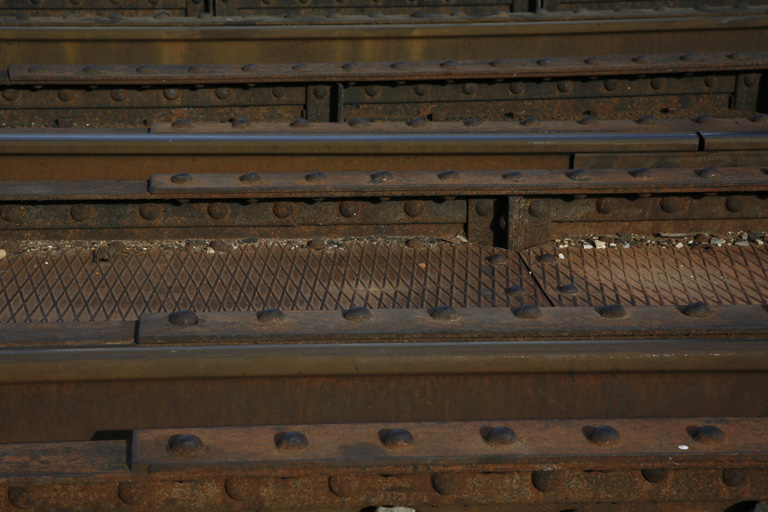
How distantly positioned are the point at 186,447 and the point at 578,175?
2.31 metres

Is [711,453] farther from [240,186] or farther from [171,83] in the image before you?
[171,83]

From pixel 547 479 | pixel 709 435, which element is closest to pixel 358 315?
pixel 547 479

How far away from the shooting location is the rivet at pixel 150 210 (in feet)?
13.6

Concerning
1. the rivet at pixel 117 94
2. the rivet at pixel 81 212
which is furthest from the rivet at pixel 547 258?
the rivet at pixel 117 94

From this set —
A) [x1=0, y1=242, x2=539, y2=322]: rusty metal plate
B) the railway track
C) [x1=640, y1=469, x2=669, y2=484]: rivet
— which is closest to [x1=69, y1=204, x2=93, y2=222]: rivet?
the railway track

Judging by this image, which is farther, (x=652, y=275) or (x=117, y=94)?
(x=117, y=94)

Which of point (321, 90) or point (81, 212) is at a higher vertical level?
point (321, 90)

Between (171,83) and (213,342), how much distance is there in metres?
3.28

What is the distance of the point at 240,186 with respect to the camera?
13.3ft

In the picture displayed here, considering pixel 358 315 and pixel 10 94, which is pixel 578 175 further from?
pixel 10 94

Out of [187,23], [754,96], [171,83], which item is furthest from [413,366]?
[187,23]

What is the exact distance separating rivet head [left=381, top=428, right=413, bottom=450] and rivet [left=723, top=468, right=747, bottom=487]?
0.86 meters

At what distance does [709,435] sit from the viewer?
2553mm

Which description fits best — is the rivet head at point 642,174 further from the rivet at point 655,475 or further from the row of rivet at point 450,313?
the rivet at point 655,475
